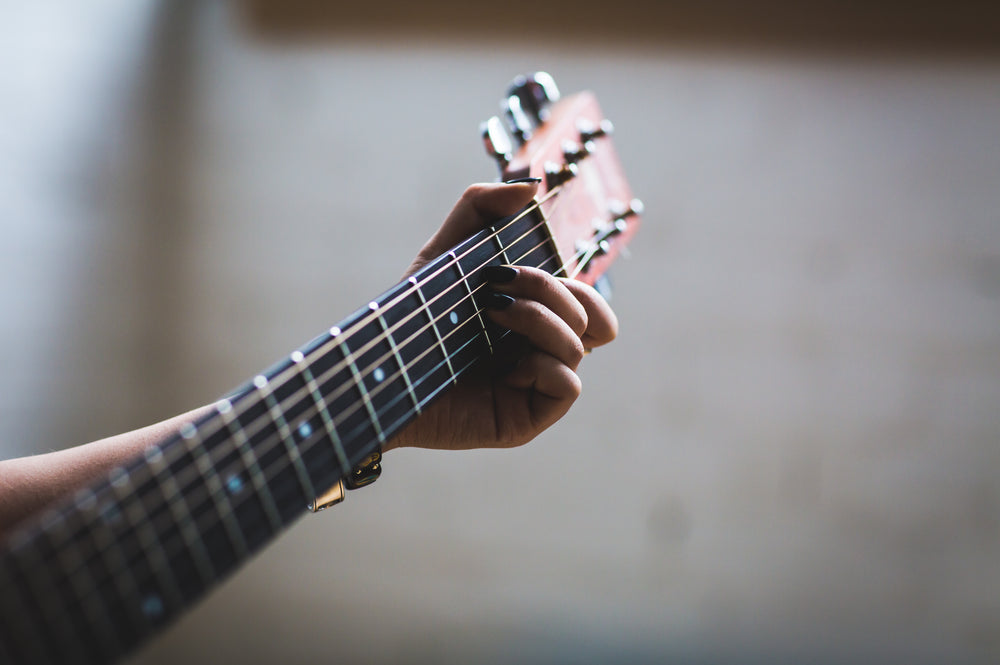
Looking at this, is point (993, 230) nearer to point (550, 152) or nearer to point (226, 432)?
point (550, 152)

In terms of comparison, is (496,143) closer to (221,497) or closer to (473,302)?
(473,302)

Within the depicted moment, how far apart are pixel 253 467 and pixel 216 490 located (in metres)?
0.03

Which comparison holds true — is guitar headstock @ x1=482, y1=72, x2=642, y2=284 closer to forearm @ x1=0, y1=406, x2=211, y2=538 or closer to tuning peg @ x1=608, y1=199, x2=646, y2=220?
tuning peg @ x1=608, y1=199, x2=646, y2=220

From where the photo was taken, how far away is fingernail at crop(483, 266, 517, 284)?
2.11 ft

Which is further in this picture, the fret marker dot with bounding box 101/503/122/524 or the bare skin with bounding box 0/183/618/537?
the bare skin with bounding box 0/183/618/537

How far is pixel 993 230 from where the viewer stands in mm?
1270

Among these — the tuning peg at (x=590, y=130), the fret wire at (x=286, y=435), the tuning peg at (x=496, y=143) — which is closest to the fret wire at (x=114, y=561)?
the fret wire at (x=286, y=435)

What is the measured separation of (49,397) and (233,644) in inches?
26.2

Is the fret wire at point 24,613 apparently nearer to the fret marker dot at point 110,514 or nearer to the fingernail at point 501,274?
the fret marker dot at point 110,514

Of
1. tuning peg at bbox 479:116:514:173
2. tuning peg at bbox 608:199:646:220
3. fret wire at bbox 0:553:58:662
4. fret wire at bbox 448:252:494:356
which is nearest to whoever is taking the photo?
fret wire at bbox 0:553:58:662

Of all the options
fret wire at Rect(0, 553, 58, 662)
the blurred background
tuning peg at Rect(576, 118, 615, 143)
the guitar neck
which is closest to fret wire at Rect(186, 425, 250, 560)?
the guitar neck

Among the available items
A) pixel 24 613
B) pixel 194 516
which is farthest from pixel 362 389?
pixel 24 613

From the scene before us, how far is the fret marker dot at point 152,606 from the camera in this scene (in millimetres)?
412

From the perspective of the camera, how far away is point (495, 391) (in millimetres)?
753
